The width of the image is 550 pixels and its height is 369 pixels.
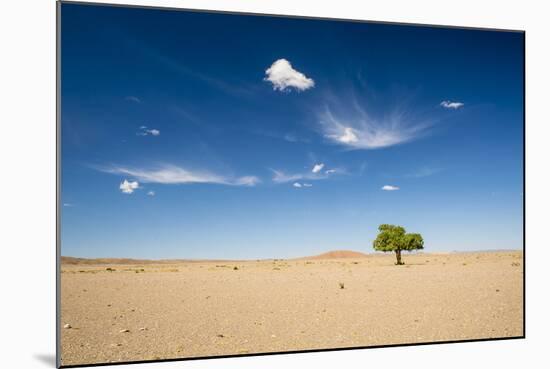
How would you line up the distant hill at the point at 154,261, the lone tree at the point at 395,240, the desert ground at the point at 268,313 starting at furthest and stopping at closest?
1. the lone tree at the point at 395,240
2. the desert ground at the point at 268,313
3. the distant hill at the point at 154,261

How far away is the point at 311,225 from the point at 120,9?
3.62 meters

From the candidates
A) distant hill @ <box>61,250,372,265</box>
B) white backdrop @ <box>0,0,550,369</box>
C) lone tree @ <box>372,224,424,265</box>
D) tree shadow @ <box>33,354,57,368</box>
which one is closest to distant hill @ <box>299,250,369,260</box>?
distant hill @ <box>61,250,372,265</box>

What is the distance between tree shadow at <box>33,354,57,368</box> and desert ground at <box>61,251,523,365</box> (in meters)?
0.11

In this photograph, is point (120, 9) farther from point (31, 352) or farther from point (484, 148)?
point (484, 148)

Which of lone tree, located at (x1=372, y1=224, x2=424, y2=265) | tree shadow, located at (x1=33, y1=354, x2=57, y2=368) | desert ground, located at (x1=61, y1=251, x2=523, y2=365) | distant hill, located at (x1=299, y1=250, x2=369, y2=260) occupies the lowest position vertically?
tree shadow, located at (x1=33, y1=354, x2=57, y2=368)

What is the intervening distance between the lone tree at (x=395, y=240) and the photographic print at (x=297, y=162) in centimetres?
5

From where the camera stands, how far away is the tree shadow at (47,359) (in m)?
4.97

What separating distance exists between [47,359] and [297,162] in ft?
12.3

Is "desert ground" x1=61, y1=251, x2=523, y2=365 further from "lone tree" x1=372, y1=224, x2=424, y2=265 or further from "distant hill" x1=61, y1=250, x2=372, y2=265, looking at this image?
"lone tree" x1=372, y1=224, x2=424, y2=265

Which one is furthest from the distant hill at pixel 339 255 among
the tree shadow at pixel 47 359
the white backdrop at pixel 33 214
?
the tree shadow at pixel 47 359

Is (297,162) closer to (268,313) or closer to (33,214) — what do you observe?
(268,313)

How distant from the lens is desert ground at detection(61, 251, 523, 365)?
216 inches

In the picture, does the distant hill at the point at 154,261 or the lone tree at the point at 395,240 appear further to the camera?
the lone tree at the point at 395,240

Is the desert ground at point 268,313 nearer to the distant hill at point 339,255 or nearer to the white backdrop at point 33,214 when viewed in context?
the distant hill at point 339,255
